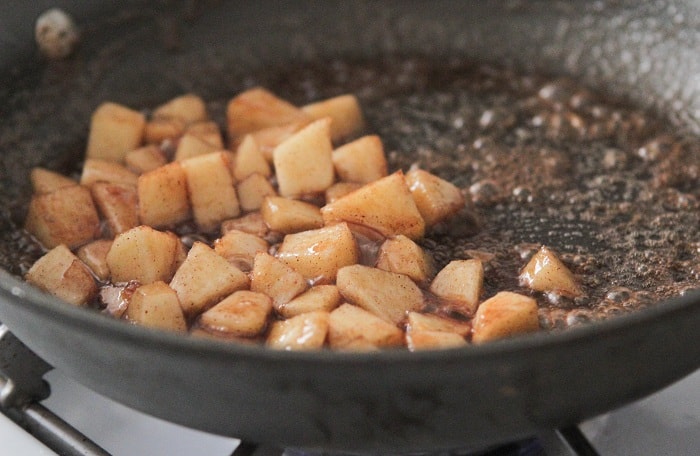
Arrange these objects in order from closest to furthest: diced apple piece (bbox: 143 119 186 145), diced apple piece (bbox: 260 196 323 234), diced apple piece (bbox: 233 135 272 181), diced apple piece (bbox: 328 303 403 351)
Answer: diced apple piece (bbox: 328 303 403 351) < diced apple piece (bbox: 260 196 323 234) < diced apple piece (bbox: 233 135 272 181) < diced apple piece (bbox: 143 119 186 145)

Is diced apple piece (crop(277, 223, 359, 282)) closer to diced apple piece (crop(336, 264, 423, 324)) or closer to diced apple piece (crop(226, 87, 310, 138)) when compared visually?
diced apple piece (crop(336, 264, 423, 324))

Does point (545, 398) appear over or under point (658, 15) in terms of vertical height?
under

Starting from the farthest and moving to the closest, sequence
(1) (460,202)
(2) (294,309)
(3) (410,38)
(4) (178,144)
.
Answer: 1. (3) (410,38)
2. (4) (178,144)
3. (1) (460,202)
4. (2) (294,309)

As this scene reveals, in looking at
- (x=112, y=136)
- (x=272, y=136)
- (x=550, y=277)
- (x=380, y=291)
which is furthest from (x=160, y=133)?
(x=550, y=277)

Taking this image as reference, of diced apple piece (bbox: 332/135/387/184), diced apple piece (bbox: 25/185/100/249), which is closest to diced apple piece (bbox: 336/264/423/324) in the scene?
diced apple piece (bbox: 332/135/387/184)

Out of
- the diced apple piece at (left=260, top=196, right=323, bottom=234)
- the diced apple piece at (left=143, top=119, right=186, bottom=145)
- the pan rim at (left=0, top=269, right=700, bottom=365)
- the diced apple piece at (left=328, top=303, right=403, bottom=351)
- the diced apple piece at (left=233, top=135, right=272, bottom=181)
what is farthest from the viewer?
the diced apple piece at (left=143, top=119, right=186, bottom=145)

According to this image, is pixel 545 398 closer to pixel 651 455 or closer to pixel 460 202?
pixel 651 455

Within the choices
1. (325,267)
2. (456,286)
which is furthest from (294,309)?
(456,286)

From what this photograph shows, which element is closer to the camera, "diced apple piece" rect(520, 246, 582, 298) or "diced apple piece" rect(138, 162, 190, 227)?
"diced apple piece" rect(520, 246, 582, 298)
